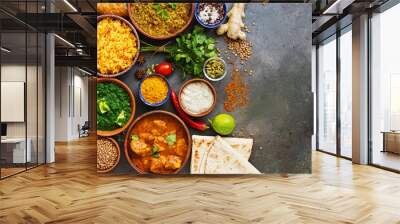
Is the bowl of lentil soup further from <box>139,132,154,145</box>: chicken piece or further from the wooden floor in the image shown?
the wooden floor

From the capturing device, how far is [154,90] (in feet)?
19.5

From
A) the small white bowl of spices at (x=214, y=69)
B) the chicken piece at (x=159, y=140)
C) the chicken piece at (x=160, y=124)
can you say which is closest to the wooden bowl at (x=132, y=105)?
the chicken piece at (x=160, y=124)

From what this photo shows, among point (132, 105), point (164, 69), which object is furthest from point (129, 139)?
point (164, 69)

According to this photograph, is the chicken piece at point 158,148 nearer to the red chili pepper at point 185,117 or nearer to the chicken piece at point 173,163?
the chicken piece at point 173,163

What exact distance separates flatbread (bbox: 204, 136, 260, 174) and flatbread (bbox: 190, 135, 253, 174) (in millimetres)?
65

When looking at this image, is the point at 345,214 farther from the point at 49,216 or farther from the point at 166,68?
the point at 166,68

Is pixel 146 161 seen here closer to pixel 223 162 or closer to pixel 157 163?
pixel 157 163

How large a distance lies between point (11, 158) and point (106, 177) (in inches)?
69.3

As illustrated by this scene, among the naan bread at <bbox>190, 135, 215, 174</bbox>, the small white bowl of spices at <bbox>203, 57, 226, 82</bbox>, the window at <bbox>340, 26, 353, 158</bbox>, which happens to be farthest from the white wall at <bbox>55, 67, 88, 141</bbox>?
the window at <bbox>340, 26, 353, 158</bbox>

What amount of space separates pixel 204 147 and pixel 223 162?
0.39 metres

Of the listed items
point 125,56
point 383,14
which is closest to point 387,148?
point 383,14

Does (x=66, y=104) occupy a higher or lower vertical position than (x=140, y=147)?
higher

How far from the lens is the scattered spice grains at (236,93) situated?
20.0 feet

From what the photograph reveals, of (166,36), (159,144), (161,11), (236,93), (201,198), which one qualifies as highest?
(161,11)
